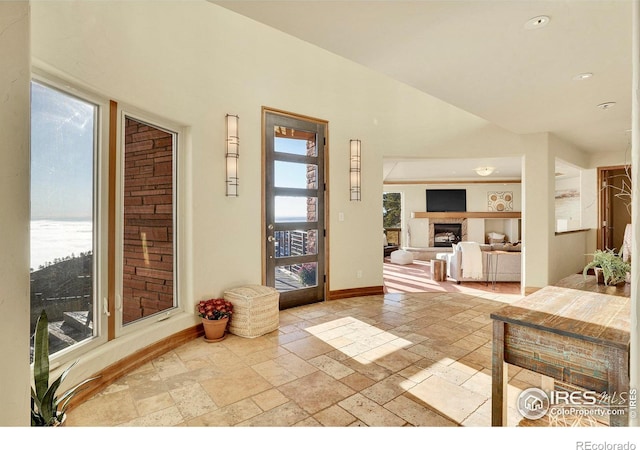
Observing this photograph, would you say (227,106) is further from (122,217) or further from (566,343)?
(566,343)

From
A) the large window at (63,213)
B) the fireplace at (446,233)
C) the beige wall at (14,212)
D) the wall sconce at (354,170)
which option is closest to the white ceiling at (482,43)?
the beige wall at (14,212)

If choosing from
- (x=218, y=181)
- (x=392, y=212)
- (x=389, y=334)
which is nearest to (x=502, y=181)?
Result: (x=392, y=212)

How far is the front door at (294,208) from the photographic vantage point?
13.0ft

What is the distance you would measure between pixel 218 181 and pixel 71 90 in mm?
1474

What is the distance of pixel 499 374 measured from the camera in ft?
4.74

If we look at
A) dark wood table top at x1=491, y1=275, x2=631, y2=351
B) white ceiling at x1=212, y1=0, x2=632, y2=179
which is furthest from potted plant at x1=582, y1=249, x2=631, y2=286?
white ceiling at x1=212, y1=0, x2=632, y2=179

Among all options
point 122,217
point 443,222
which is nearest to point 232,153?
point 122,217

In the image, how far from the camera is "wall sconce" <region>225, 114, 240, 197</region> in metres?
3.44

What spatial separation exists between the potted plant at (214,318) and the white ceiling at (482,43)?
246 centimetres

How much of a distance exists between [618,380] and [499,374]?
1.34 feet

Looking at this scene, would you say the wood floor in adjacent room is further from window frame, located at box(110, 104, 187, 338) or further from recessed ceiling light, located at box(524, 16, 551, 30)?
recessed ceiling light, located at box(524, 16, 551, 30)

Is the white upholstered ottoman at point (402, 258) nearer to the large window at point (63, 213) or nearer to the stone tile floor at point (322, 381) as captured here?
the stone tile floor at point (322, 381)

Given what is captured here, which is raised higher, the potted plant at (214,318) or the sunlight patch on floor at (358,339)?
the potted plant at (214,318)
